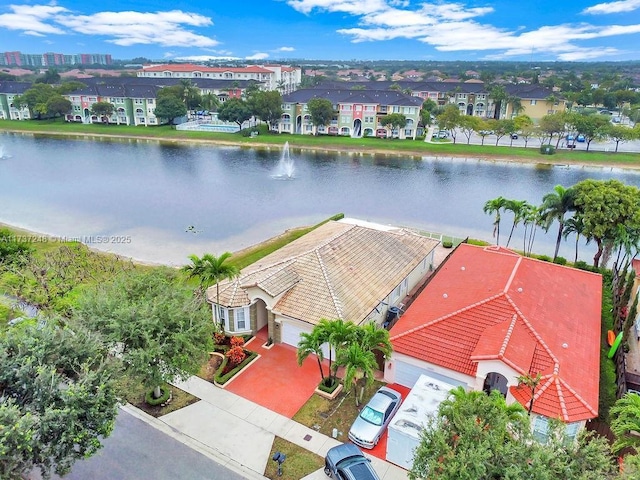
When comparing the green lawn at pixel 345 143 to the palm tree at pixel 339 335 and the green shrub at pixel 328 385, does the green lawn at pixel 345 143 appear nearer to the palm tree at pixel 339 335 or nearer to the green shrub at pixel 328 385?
the green shrub at pixel 328 385

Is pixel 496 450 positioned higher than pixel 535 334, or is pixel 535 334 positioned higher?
pixel 496 450

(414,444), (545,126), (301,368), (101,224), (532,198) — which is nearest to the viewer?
(414,444)

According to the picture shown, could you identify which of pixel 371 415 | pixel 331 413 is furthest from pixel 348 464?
pixel 331 413

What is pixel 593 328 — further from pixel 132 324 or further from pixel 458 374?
pixel 132 324

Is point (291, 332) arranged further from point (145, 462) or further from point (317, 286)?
point (145, 462)

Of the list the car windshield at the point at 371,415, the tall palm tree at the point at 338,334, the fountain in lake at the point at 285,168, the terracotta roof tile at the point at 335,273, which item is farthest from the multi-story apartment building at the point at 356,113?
the car windshield at the point at 371,415

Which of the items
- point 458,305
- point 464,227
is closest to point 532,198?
point 464,227

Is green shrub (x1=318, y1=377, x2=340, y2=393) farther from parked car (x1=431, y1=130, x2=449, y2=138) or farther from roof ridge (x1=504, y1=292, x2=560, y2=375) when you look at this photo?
parked car (x1=431, y1=130, x2=449, y2=138)
